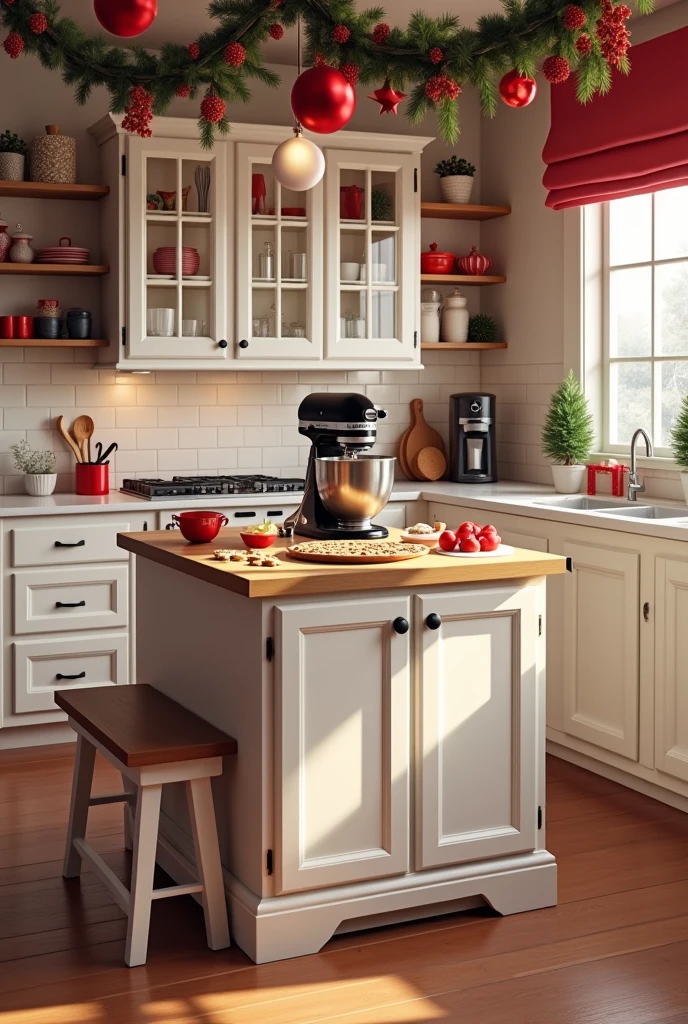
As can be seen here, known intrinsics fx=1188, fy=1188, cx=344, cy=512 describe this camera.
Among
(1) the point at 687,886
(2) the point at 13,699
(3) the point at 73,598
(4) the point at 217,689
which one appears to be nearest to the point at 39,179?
(3) the point at 73,598

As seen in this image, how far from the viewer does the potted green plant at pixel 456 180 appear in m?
5.93

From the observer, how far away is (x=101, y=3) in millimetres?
2439

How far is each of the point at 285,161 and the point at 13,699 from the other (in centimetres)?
255

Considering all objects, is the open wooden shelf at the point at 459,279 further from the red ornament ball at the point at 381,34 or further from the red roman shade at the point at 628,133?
the red ornament ball at the point at 381,34

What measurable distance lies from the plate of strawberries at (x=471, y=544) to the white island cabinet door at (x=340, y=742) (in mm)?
291

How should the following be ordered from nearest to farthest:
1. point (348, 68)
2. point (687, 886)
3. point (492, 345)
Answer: point (348, 68) < point (687, 886) < point (492, 345)

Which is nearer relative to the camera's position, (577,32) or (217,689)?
(577,32)

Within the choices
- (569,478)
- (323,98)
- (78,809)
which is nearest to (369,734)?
(78,809)

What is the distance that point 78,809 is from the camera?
135 inches

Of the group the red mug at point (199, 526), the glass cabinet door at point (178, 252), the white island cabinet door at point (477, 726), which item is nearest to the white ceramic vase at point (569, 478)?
the glass cabinet door at point (178, 252)

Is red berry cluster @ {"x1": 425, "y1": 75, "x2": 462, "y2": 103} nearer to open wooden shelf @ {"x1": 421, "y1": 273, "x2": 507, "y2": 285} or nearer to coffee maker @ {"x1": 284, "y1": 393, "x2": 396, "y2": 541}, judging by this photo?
coffee maker @ {"x1": 284, "y1": 393, "x2": 396, "y2": 541}

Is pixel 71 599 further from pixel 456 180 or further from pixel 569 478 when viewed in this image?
pixel 456 180

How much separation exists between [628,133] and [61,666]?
10.3ft

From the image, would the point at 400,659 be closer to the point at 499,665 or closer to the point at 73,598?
the point at 499,665
